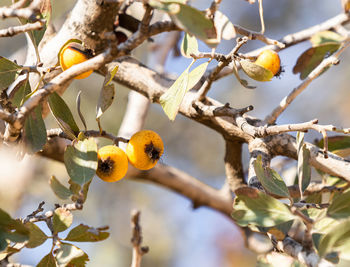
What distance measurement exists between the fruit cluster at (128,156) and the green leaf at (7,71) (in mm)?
231

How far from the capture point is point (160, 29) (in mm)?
719

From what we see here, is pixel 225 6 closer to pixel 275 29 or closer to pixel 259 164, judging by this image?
pixel 275 29

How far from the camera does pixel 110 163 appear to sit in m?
0.80

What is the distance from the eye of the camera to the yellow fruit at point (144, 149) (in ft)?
2.75

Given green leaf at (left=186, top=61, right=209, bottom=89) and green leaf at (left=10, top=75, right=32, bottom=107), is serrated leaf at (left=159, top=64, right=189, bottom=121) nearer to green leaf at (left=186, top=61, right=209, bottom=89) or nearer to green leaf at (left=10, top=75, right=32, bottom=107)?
green leaf at (left=186, top=61, right=209, bottom=89)

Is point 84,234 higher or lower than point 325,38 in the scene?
lower

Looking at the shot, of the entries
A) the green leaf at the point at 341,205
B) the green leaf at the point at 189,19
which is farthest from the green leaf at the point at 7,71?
the green leaf at the point at 341,205

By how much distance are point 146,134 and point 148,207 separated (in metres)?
2.71

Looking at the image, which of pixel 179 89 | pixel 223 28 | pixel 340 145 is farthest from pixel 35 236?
pixel 340 145

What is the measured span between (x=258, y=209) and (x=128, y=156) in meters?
0.31

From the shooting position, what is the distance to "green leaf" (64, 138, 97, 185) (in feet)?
2.25

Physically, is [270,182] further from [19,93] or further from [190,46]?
[19,93]

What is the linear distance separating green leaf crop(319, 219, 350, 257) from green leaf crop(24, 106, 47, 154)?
531 mm

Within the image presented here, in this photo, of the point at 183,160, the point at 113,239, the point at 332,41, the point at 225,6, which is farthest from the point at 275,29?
the point at 332,41
